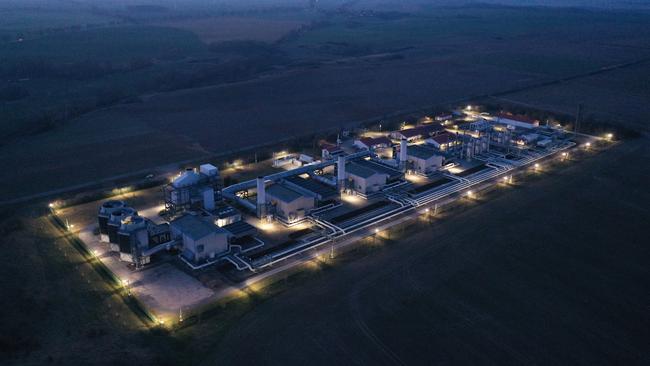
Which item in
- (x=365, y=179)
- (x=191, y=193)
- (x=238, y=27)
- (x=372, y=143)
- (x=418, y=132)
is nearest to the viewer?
(x=191, y=193)

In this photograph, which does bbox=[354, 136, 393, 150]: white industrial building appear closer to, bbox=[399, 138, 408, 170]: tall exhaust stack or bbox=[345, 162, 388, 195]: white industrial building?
bbox=[399, 138, 408, 170]: tall exhaust stack

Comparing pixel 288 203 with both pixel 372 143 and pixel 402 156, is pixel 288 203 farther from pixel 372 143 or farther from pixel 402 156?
pixel 372 143

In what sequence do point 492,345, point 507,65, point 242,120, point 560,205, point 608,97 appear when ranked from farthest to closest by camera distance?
1. point 507,65
2. point 608,97
3. point 242,120
4. point 560,205
5. point 492,345

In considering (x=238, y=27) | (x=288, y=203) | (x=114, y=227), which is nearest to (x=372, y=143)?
(x=288, y=203)

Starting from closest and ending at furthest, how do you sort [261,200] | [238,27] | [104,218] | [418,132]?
1. [104,218]
2. [261,200]
3. [418,132]
4. [238,27]

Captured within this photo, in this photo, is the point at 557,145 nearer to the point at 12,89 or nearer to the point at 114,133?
the point at 114,133

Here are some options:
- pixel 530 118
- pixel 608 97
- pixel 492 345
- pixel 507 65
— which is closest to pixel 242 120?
pixel 530 118

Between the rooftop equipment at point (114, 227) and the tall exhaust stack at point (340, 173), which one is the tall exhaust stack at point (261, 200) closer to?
the tall exhaust stack at point (340, 173)
